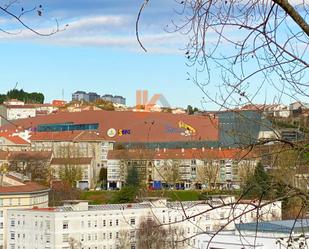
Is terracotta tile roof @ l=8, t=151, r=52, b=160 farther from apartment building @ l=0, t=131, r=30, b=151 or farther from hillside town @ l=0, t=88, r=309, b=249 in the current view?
apartment building @ l=0, t=131, r=30, b=151

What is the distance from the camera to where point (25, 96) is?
2462 inches

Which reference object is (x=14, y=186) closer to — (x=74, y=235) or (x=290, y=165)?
(x=74, y=235)

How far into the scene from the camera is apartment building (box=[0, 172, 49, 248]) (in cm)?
1924

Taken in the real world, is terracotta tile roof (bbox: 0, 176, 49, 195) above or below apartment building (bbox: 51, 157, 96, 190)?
below

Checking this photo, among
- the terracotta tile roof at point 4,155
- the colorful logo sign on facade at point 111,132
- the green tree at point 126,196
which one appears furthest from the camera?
the colorful logo sign on facade at point 111,132

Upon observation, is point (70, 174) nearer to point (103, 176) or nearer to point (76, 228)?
point (103, 176)

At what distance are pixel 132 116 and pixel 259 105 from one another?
3869 cm

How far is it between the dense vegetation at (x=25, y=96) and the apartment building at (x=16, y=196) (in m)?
35.4

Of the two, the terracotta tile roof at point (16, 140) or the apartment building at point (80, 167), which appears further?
the terracotta tile roof at point (16, 140)

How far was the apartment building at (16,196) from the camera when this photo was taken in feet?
63.1

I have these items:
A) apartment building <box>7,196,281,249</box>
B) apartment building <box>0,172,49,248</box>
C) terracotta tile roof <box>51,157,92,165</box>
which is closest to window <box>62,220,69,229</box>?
apartment building <box>7,196,281,249</box>

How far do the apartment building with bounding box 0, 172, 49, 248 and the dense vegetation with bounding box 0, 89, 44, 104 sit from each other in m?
35.4

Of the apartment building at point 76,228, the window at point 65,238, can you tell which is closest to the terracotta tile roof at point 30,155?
the apartment building at point 76,228

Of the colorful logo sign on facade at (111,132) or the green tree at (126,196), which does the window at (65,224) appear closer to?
the green tree at (126,196)
